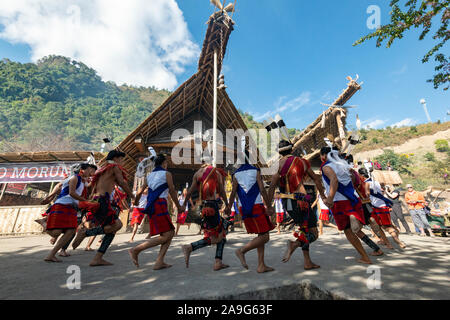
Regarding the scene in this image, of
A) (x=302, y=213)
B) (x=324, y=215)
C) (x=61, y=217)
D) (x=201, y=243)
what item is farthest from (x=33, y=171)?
(x=324, y=215)

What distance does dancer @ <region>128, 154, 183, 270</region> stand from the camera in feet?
9.51

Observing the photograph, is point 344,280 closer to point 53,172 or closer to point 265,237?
point 265,237

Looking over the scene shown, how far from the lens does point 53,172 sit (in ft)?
37.9

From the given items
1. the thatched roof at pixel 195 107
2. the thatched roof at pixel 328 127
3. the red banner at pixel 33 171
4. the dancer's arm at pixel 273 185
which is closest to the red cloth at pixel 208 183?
the dancer's arm at pixel 273 185

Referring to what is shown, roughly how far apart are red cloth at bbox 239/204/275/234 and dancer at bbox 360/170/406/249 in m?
3.10

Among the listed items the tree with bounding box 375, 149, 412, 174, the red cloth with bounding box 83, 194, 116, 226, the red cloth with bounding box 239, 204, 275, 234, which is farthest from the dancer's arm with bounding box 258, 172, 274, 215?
the tree with bounding box 375, 149, 412, 174

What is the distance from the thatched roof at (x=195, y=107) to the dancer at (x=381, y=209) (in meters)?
6.99

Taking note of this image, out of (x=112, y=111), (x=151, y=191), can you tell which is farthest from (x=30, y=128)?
(x=151, y=191)

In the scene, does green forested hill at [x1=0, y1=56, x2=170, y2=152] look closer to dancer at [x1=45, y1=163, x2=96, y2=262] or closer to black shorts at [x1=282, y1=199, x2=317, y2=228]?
dancer at [x1=45, y1=163, x2=96, y2=262]

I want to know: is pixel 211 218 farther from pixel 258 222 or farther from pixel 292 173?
pixel 292 173

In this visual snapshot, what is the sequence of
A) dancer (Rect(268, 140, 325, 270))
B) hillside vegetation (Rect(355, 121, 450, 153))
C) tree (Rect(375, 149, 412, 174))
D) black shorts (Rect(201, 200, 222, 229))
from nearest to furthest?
dancer (Rect(268, 140, 325, 270)) → black shorts (Rect(201, 200, 222, 229)) → tree (Rect(375, 149, 412, 174)) → hillside vegetation (Rect(355, 121, 450, 153))

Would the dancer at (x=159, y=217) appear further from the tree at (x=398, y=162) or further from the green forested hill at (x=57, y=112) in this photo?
the green forested hill at (x=57, y=112)

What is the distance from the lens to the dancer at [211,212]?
297 centimetres
